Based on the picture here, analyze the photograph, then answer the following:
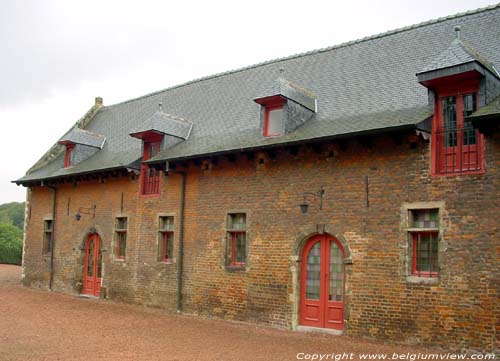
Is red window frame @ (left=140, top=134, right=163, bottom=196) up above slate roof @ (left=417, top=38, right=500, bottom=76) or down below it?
below

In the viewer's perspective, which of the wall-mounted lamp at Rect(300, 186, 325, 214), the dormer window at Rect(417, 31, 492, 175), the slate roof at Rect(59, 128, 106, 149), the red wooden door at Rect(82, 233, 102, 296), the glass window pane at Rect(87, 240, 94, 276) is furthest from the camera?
the slate roof at Rect(59, 128, 106, 149)

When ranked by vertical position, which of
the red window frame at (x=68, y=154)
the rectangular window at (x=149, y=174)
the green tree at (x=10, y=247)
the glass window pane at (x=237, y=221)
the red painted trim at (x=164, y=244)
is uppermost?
the red window frame at (x=68, y=154)

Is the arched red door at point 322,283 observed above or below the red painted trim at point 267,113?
below

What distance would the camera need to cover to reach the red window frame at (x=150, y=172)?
17.1 metres

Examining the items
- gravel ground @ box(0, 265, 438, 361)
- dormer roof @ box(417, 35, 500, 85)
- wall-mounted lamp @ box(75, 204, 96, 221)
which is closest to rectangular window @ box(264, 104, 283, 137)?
dormer roof @ box(417, 35, 500, 85)

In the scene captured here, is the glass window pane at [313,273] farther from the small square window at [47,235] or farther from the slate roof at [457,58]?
the small square window at [47,235]

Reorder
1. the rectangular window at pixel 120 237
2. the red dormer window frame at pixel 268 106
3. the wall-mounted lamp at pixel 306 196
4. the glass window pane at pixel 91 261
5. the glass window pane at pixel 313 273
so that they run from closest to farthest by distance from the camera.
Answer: the wall-mounted lamp at pixel 306 196 → the glass window pane at pixel 313 273 → the red dormer window frame at pixel 268 106 → the rectangular window at pixel 120 237 → the glass window pane at pixel 91 261

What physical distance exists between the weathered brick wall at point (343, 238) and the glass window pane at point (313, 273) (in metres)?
0.35

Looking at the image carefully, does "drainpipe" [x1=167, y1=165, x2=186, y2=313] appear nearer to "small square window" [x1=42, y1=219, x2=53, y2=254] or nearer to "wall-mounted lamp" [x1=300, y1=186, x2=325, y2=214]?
"wall-mounted lamp" [x1=300, y1=186, x2=325, y2=214]

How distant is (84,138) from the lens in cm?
2112

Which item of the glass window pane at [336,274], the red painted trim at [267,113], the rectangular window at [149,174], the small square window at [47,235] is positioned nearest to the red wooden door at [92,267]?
the small square window at [47,235]

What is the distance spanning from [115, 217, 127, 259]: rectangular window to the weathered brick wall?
0.32 m

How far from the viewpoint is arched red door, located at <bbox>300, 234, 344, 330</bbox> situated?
12.3m

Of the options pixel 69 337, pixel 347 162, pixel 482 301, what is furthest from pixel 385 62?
pixel 69 337
